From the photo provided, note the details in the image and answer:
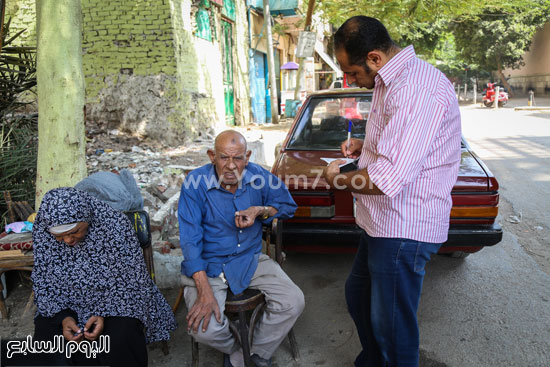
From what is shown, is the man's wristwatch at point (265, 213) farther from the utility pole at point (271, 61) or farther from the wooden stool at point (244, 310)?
the utility pole at point (271, 61)

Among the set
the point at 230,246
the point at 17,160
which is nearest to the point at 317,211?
the point at 230,246

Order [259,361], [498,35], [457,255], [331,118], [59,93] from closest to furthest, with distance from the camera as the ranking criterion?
[259,361] → [59,93] → [457,255] → [331,118] → [498,35]

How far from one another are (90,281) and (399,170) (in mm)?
1701

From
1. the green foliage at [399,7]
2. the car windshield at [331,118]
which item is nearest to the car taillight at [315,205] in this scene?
the car windshield at [331,118]

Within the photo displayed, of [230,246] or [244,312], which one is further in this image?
[230,246]

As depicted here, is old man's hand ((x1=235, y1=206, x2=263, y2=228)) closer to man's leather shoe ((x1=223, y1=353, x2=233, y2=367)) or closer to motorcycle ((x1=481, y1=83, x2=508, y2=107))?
man's leather shoe ((x1=223, y1=353, x2=233, y2=367))

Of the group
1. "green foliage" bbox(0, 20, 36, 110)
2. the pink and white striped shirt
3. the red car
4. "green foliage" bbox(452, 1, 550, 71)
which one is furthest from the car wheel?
"green foliage" bbox(452, 1, 550, 71)

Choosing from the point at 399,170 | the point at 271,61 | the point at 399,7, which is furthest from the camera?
the point at 271,61

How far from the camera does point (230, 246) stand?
2402mm

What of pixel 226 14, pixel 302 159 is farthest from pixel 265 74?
pixel 302 159

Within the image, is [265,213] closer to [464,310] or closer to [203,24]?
[464,310]

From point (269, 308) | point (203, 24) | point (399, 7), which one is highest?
point (399, 7)

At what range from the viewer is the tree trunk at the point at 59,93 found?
8.74 feet

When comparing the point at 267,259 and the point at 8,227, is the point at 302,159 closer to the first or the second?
the point at 267,259
